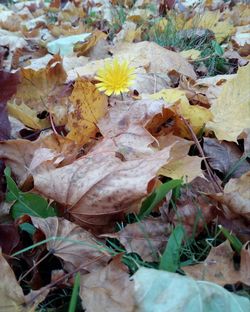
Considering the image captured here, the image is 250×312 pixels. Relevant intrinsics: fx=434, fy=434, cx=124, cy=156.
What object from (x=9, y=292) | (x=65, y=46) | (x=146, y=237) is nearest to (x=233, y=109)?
(x=146, y=237)

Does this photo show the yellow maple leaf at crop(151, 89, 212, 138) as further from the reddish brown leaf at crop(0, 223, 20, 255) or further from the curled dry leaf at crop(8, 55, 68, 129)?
the reddish brown leaf at crop(0, 223, 20, 255)

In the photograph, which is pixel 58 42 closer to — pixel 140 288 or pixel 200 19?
pixel 200 19

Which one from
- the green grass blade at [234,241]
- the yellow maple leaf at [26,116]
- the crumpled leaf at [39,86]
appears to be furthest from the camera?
the crumpled leaf at [39,86]

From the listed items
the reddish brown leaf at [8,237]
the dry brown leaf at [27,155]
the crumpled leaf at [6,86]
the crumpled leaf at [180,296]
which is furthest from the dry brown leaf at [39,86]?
the crumpled leaf at [180,296]

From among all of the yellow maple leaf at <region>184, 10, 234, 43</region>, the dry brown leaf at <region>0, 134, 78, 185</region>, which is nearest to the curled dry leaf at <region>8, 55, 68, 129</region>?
the dry brown leaf at <region>0, 134, 78, 185</region>

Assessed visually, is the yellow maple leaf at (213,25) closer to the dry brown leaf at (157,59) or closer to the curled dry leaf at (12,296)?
the dry brown leaf at (157,59)
